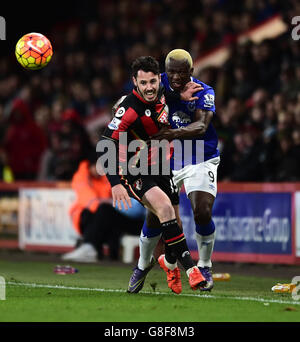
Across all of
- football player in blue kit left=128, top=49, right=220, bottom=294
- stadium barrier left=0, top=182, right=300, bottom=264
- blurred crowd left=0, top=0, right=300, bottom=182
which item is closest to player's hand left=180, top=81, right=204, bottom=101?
football player in blue kit left=128, top=49, right=220, bottom=294

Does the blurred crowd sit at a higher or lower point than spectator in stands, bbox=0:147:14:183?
higher

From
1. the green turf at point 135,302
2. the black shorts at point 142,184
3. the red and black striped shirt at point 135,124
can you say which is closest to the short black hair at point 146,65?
the red and black striped shirt at point 135,124

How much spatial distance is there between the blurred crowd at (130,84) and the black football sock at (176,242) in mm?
5154

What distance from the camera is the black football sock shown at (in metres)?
8.11

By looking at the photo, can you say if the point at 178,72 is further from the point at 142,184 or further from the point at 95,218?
the point at 95,218

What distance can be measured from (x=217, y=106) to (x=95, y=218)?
129 inches

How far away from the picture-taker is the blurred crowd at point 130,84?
14016 mm

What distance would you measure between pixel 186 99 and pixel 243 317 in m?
2.72

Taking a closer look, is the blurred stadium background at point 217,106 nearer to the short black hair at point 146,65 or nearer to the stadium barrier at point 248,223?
the stadium barrier at point 248,223

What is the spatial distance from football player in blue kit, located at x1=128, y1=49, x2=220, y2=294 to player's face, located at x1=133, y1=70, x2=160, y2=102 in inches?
14.8

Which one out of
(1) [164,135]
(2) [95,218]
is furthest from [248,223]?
(1) [164,135]

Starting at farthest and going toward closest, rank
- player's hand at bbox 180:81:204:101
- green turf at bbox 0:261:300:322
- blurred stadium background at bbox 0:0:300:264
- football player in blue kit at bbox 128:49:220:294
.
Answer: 1. blurred stadium background at bbox 0:0:300:264
2. player's hand at bbox 180:81:204:101
3. football player in blue kit at bbox 128:49:220:294
4. green turf at bbox 0:261:300:322

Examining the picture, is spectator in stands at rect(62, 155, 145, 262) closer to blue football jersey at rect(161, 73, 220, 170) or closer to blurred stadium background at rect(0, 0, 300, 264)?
blurred stadium background at rect(0, 0, 300, 264)

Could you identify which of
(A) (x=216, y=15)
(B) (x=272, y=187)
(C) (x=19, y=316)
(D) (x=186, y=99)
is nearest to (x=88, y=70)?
(A) (x=216, y=15)
